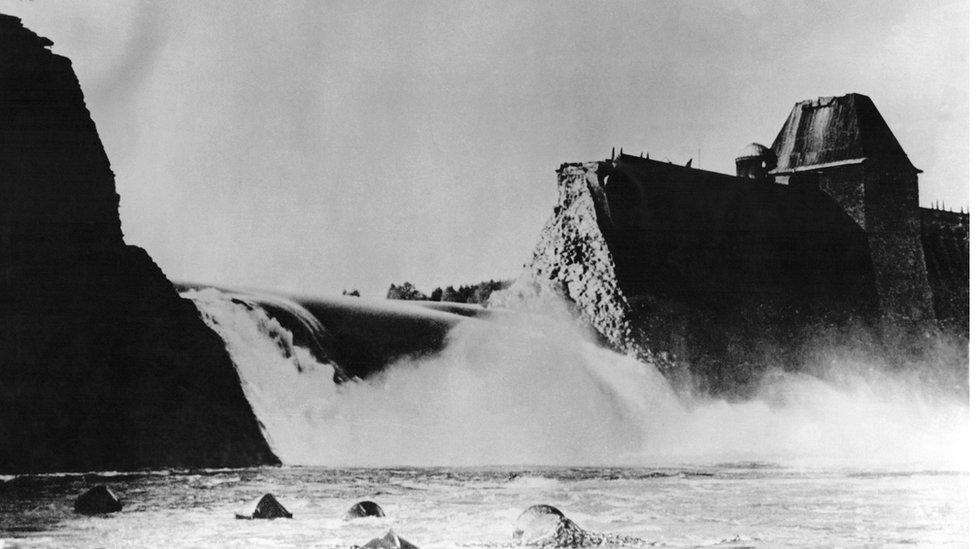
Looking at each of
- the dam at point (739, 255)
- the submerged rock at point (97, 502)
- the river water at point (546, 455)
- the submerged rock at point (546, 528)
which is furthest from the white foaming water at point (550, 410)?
the submerged rock at point (546, 528)

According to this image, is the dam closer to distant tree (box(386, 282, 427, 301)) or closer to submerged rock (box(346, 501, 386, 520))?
distant tree (box(386, 282, 427, 301))

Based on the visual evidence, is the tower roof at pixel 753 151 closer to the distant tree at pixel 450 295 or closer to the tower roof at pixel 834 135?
the tower roof at pixel 834 135

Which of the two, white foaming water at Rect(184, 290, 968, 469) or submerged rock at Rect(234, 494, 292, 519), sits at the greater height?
white foaming water at Rect(184, 290, 968, 469)

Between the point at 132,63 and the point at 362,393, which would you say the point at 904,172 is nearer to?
the point at 362,393

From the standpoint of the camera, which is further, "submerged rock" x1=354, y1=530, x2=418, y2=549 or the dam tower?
the dam tower

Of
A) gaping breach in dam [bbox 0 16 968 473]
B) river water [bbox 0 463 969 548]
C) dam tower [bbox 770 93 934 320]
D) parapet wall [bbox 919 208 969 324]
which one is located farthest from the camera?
dam tower [bbox 770 93 934 320]

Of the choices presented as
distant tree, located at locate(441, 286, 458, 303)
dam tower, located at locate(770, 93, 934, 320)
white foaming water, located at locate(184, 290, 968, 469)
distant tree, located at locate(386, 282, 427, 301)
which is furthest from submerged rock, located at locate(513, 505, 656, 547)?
dam tower, located at locate(770, 93, 934, 320)
